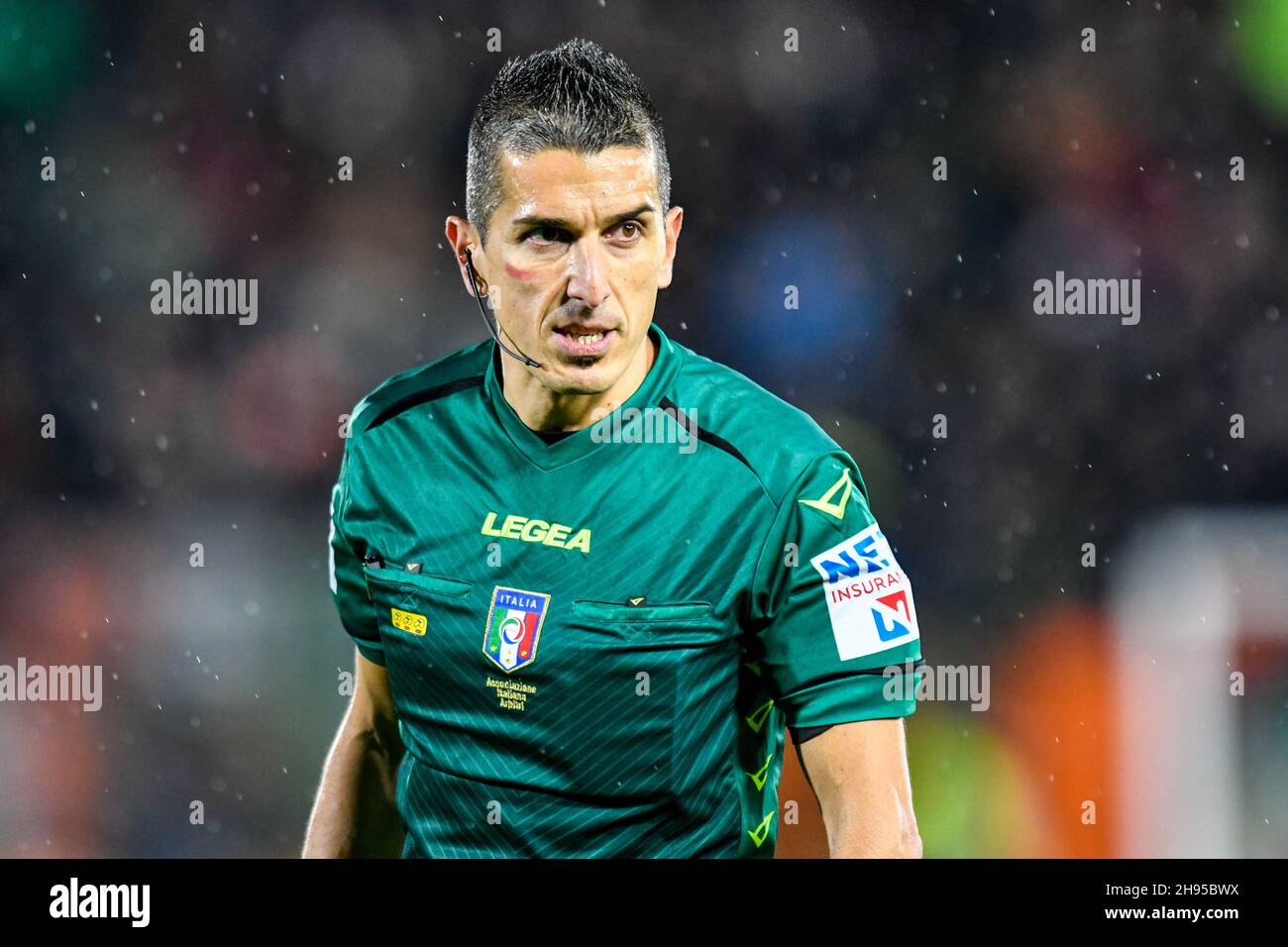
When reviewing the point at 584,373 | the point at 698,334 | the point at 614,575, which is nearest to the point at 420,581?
the point at 614,575

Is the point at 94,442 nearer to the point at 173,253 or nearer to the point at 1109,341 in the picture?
the point at 173,253

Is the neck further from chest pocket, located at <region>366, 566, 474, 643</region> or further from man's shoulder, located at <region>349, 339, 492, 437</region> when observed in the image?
chest pocket, located at <region>366, 566, 474, 643</region>

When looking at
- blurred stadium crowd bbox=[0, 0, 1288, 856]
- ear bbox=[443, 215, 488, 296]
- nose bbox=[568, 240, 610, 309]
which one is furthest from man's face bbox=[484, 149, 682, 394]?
blurred stadium crowd bbox=[0, 0, 1288, 856]

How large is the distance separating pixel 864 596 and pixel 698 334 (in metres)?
2.90

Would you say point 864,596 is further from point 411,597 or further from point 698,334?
point 698,334

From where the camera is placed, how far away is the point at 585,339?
2.95m

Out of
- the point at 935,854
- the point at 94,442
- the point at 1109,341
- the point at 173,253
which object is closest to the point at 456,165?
the point at 173,253

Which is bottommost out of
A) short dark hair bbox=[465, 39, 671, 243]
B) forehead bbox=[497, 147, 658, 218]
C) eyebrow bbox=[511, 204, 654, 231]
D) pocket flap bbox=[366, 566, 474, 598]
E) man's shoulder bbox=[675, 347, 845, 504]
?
pocket flap bbox=[366, 566, 474, 598]

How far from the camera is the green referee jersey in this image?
9.27ft

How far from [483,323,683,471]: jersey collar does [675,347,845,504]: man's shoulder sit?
38 mm

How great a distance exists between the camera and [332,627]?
5.68m

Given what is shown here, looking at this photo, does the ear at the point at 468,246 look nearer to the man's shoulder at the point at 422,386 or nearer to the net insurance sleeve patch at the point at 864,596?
the man's shoulder at the point at 422,386

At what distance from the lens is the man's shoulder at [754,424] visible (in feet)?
9.44
